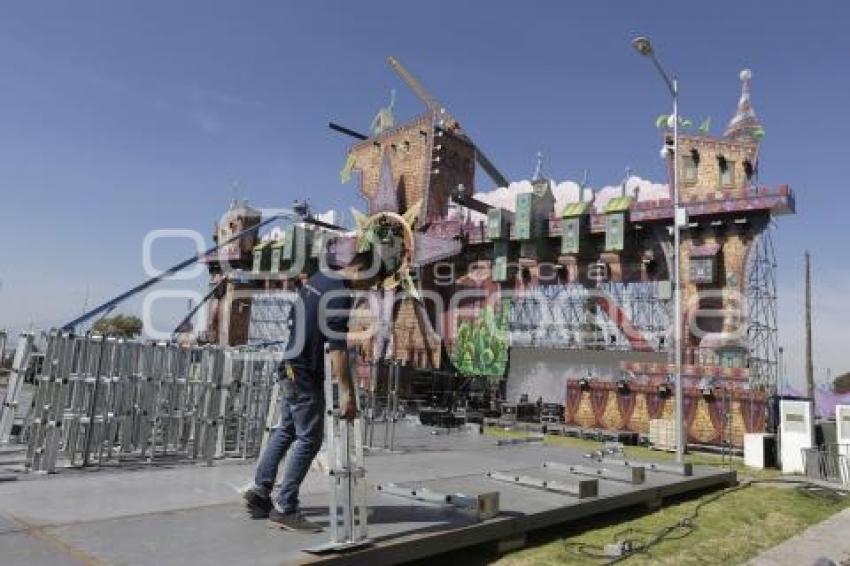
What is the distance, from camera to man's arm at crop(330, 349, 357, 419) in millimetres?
4871

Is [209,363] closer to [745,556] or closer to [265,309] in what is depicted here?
[745,556]

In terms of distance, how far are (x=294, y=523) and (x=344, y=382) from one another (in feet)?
4.00

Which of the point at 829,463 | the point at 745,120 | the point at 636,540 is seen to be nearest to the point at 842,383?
the point at 745,120

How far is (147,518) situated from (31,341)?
4.30m

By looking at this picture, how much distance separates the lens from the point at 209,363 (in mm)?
9977

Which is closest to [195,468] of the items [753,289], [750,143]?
[753,289]

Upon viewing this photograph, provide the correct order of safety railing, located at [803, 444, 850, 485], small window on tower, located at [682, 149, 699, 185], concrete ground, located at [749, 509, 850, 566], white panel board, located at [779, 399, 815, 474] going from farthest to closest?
small window on tower, located at [682, 149, 699, 185] < white panel board, located at [779, 399, 815, 474] < safety railing, located at [803, 444, 850, 485] < concrete ground, located at [749, 509, 850, 566]

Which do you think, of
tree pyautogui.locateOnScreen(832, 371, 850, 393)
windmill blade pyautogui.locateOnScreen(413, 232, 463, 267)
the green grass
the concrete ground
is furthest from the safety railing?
tree pyautogui.locateOnScreen(832, 371, 850, 393)

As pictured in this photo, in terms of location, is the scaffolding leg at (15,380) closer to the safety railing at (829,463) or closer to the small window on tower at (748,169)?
the safety railing at (829,463)

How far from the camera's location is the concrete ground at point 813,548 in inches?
260

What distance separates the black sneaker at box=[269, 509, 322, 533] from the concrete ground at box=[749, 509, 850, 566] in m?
4.23

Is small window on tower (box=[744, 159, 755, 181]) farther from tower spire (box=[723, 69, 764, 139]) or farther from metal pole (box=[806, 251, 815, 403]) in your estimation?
metal pole (box=[806, 251, 815, 403])

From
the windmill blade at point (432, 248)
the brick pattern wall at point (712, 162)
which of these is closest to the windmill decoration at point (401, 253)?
the windmill blade at point (432, 248)

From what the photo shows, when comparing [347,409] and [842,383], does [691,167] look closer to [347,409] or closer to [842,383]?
[347,409]
